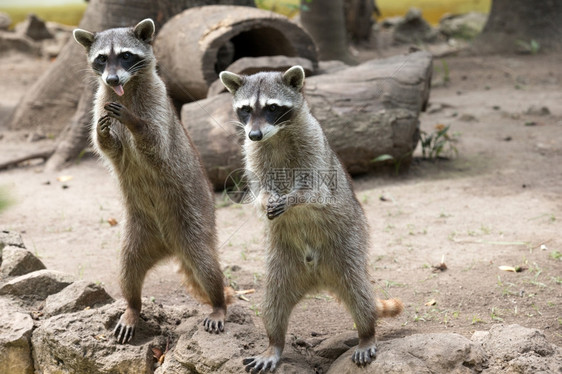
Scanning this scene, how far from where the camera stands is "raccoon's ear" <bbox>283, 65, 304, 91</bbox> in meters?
3.80

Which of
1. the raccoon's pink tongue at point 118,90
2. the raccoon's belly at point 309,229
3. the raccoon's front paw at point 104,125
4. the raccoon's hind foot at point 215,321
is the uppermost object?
the raccoon's pink tongue at point 118,90

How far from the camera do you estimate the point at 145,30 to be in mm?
4270

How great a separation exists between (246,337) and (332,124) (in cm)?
336

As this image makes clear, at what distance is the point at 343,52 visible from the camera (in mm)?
11180

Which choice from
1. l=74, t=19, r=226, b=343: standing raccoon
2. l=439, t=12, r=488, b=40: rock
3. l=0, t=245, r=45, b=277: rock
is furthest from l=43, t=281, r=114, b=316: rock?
l=439, t=12, r=488, b=40: rock

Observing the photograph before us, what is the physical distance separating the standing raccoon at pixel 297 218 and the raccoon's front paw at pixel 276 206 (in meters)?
0.02

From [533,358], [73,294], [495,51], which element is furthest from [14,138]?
[495,51]

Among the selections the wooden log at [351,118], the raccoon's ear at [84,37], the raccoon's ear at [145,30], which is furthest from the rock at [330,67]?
the raccoon's ear at [84,37]

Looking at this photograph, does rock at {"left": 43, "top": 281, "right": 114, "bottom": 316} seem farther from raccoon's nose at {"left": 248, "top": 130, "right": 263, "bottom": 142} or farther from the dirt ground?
raccoon's nose at {"left": 248, "top": 130, "right": 263, "bottom": 142}

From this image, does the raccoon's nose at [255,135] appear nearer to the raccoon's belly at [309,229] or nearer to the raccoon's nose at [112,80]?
the raccoon's belly at [309,229]

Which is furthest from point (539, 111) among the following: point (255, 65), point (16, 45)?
point (16, 45)

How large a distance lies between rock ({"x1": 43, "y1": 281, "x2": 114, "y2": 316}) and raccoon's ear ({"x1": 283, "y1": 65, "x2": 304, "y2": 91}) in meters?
1.85

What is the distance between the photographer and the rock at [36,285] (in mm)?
4336

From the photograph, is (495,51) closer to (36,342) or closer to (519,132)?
(519,132)
